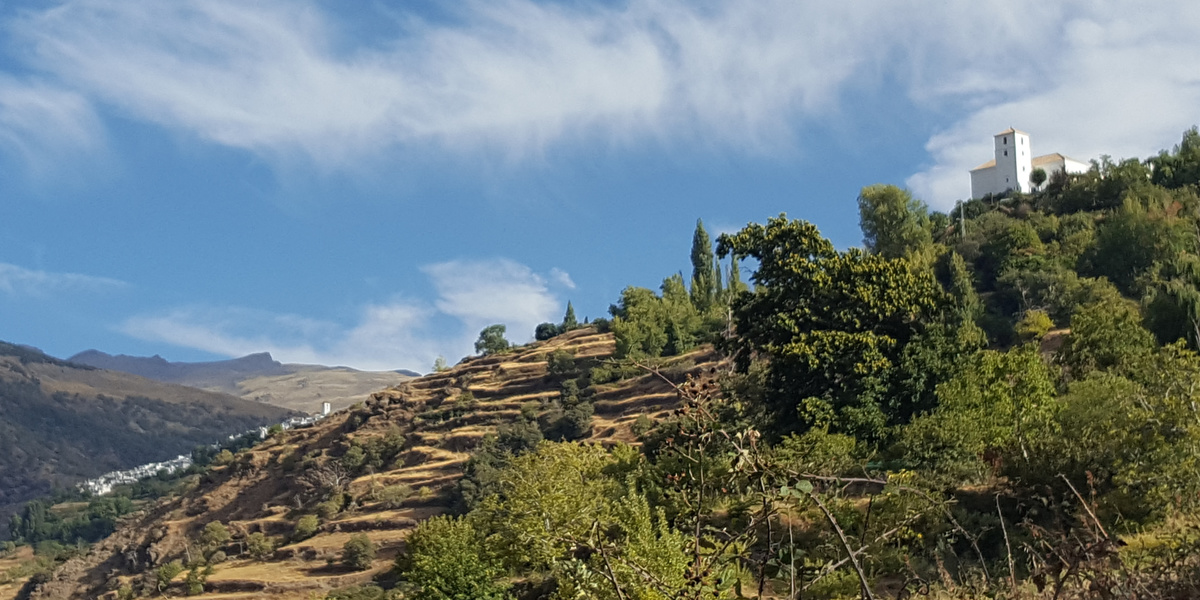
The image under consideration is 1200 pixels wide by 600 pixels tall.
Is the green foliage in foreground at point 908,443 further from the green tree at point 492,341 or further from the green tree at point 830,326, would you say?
the green tree at point 492,341

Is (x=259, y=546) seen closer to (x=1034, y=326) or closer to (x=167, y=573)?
(x=167, y=573)

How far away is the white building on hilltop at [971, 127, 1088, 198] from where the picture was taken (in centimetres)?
9233

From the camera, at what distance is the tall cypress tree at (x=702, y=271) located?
92.5 meters

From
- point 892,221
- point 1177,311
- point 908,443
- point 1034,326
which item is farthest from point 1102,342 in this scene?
point 892,221

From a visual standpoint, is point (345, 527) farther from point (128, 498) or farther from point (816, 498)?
point (128, 498)

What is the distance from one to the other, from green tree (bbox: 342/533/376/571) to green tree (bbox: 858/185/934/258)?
37753mm

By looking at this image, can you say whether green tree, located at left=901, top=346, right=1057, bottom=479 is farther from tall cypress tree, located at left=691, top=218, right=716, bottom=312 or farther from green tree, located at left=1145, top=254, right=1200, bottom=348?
tall cypress tree, located at left=691, top=218, right=716, bottom=312

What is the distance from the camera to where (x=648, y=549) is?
71.4 feet

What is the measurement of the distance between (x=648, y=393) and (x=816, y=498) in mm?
73255

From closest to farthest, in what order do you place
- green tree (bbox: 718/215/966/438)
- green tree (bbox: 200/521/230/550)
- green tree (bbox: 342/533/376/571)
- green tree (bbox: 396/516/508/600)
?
green tree (bbox: 396/516/508/600)
green tree (bbox: 718/215/966/438)
green tree (bbox: 342/533/376/571)
green tree (bbox: 200/521/230/550)

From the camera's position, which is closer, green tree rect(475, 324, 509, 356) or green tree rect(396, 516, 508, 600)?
green tree rect(396, 516, 508, 600)

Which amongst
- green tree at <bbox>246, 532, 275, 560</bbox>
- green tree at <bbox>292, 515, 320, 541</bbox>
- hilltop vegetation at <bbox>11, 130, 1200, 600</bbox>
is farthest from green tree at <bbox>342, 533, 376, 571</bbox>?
green tree at <bbox>246, 532, 275, 560</bbox>

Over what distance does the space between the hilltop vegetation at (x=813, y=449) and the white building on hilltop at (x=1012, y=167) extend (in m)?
5.54

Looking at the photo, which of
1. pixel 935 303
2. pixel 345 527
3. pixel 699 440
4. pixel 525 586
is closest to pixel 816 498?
pixel 699 440
